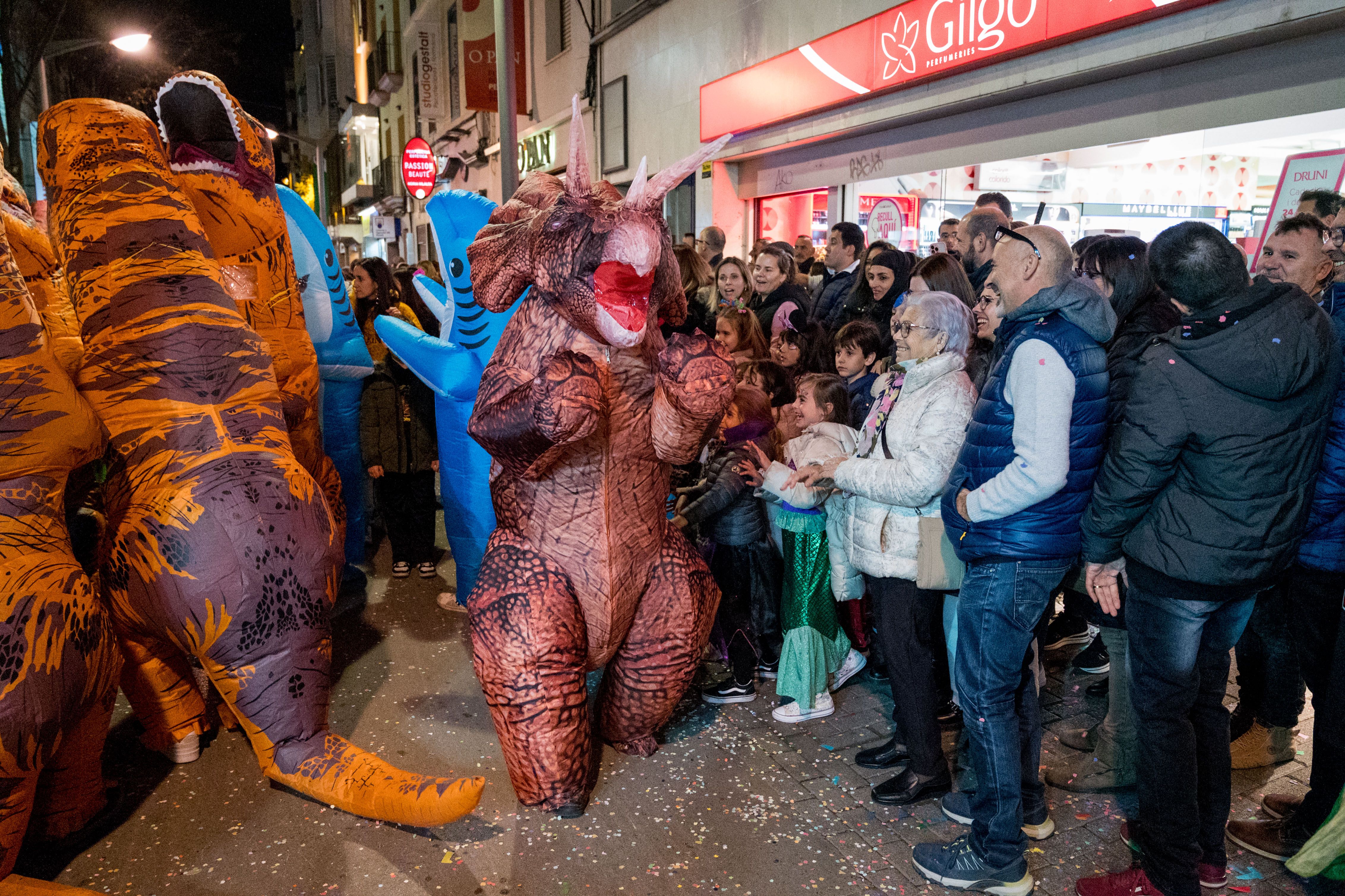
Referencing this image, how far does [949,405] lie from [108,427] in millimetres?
2497

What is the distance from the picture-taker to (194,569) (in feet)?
7.76

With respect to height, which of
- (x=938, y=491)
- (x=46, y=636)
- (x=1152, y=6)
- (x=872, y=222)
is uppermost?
(x=1152, y=6)

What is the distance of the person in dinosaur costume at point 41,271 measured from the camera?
270cm

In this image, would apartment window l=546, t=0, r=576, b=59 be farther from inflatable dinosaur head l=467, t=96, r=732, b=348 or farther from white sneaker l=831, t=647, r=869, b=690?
inflatable dinosaur head l=467, t=96, r=732, b=348

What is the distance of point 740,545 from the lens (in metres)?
3.61

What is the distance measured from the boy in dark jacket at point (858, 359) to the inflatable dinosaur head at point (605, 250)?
1.28 m

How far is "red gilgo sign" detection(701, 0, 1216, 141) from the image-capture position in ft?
18.1

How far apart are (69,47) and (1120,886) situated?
1207 cm

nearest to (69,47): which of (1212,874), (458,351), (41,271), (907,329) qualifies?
(41,271)

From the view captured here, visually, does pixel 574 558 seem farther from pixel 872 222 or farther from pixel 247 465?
pixel 872 222

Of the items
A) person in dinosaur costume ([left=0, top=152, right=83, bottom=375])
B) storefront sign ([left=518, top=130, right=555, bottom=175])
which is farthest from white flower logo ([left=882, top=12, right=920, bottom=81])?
storefront sign ([left=518, top=130, right=555, bottom=175])

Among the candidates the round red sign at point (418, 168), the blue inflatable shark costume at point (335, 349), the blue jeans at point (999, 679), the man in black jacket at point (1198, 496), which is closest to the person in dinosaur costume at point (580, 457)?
the blue jeans at point (999, 679)

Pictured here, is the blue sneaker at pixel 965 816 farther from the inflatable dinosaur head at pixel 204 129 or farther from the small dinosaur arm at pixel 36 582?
the inflatable dinosaur head at pixel 204 129

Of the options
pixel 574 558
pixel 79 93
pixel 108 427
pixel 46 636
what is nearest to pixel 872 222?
pixel 574 558
